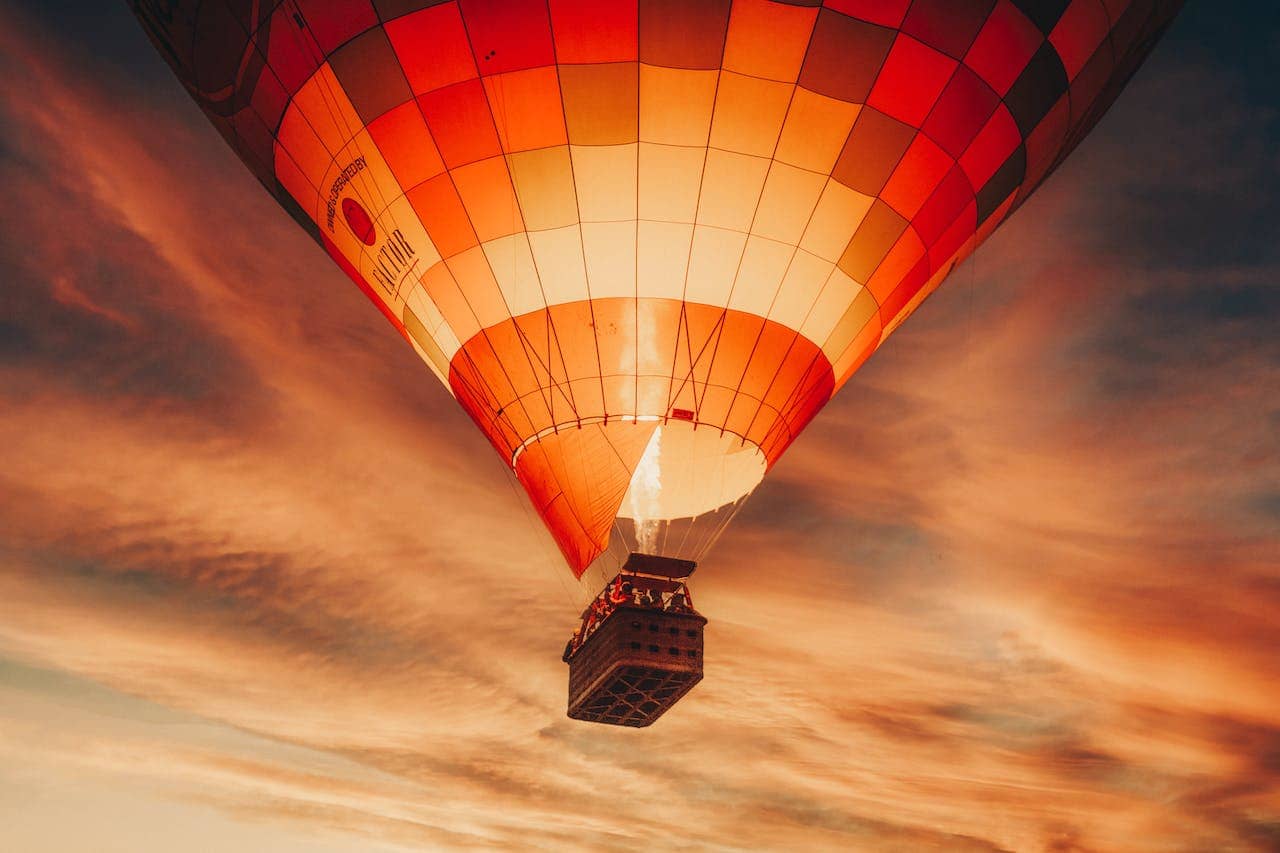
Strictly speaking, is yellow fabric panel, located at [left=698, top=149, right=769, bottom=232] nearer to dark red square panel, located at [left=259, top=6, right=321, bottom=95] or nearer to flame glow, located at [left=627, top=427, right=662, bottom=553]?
flame glow, located at [left=627, top=427, right=662, bottom=553]

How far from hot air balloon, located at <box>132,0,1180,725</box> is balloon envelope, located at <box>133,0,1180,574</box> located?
22 mm

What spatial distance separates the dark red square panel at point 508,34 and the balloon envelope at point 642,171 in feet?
0.07

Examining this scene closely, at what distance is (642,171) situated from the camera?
7.41 metres

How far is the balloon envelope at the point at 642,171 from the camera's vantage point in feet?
23.1

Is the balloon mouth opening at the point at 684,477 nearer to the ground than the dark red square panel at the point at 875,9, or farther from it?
nearer to the ground

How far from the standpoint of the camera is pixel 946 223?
8.23m

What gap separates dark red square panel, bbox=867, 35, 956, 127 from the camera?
7117mm

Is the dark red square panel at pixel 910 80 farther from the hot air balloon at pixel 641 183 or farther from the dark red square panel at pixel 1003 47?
the dark red square panel at pixel 1003 47

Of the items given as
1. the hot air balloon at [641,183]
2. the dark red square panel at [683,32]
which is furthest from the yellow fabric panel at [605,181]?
the dark red square panel at [683,32]

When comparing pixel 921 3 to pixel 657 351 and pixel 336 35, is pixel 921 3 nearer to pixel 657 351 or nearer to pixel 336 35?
pixel 657 351

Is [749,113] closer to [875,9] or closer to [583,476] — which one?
[875,9]

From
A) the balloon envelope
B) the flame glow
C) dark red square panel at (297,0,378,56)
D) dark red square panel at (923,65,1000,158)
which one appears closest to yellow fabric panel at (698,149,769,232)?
the balloon envelope

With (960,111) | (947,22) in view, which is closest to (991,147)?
(960,111)

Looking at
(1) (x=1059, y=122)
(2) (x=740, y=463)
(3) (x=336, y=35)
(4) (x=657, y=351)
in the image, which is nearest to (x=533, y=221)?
(4) (x=657, y=351)
